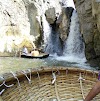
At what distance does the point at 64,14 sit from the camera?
49.1ft

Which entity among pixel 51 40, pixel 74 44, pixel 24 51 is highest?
pixel 51 40

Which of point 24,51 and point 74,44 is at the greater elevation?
point 74,44

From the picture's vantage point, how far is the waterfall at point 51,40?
16.1m

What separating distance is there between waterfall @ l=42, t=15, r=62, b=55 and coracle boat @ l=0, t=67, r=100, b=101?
1245 cm

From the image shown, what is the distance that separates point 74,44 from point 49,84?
11.1 meters

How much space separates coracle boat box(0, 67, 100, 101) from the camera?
2.64 metres

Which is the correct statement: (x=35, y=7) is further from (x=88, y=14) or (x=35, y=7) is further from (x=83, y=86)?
(x=83, y=86)

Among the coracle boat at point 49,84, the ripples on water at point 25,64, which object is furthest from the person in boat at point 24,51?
the coracle boat at point 49,84

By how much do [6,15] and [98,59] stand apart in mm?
7376

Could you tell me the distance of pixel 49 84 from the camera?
318 centimetres

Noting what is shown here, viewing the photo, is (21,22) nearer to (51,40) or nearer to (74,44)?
(51,40)

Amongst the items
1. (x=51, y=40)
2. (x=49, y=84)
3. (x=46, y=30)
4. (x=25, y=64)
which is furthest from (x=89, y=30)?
(x=49, y=84)

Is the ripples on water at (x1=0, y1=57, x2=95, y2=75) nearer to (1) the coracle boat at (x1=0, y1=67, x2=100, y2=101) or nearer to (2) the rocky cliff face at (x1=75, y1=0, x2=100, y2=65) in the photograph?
(2) the rocky cliff face at (x1=75, y1=0, x2=100, y2=65)

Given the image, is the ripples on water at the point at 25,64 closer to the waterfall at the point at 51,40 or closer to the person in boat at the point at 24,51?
the person in boat at the point at 24,51
